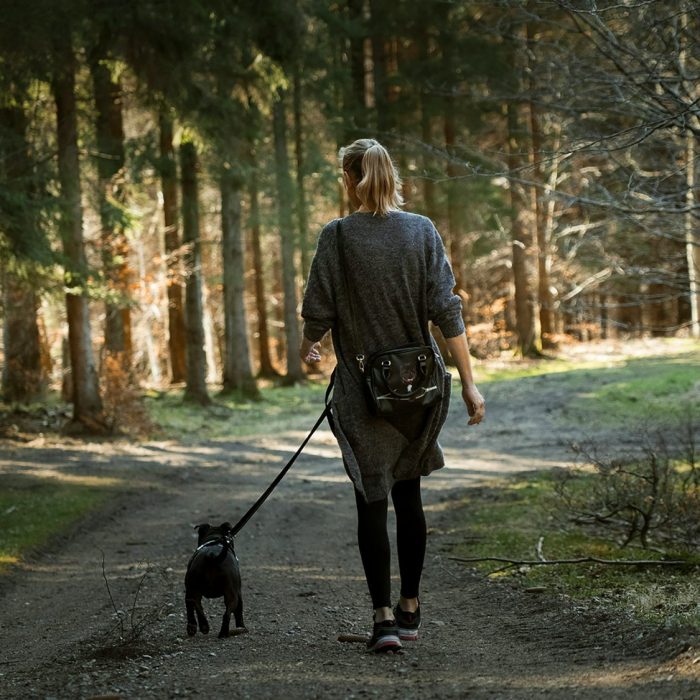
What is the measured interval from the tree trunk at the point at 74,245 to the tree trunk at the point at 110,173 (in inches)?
22.8

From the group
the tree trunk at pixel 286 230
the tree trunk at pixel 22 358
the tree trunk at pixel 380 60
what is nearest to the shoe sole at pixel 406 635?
the tree trunk at pixel 22 358

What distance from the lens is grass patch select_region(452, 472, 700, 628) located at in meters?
5.32

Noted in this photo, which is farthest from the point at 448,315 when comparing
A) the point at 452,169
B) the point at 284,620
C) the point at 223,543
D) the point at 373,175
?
the point at 452,169

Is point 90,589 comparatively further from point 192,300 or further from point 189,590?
point 192,300

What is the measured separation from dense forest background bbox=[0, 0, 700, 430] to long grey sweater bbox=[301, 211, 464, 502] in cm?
195

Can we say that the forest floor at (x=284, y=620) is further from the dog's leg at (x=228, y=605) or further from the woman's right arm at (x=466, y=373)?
the woman's right arm at (x=466, y=373)

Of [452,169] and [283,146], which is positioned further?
[452,169]

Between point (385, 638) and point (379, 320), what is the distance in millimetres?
1415

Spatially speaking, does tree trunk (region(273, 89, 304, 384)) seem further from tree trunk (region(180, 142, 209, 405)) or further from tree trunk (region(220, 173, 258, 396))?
tree trunk (region(180, 142, 209, 405))

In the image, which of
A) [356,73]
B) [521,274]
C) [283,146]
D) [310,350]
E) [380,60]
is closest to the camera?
[310,350]

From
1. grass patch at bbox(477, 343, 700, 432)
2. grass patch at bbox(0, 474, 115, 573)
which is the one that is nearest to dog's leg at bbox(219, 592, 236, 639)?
grass patch at bbox(0, 474, 115, 573)

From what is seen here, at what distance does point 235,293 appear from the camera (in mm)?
23344

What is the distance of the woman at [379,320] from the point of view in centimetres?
429

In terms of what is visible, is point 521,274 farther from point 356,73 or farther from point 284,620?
point 284,620
